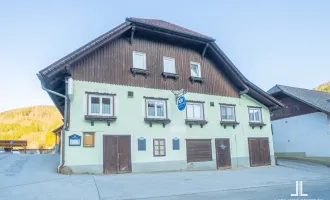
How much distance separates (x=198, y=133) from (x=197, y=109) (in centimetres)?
156

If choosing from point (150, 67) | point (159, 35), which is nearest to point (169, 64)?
point (150, 67)

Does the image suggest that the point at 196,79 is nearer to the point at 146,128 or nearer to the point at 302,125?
the point at 146,128

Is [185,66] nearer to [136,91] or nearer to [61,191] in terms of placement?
[136,91]

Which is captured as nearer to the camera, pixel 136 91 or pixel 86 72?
pixel 86 72

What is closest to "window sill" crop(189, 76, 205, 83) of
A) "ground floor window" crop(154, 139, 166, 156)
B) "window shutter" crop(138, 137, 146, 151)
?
"ground floor window" crop(154, 139, 166, 156)

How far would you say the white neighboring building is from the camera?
19.8m

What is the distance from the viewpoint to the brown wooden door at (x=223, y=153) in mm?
15906

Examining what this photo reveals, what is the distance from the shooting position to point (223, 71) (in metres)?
17.8

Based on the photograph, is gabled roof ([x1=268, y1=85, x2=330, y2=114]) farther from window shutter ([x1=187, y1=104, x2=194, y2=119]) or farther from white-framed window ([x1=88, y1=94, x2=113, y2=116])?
white-framed window ([x1=88, y1=94, x2=113, y2=116])

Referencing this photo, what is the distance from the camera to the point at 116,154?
506 inches

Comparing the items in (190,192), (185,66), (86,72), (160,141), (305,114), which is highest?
(185,66)

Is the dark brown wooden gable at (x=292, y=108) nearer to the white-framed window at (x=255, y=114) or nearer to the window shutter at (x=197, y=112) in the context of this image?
the white-framed window at (x=255, y=114)

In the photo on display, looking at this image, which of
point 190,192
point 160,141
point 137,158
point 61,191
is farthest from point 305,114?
point 61,191

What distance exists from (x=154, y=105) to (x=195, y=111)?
9.58 ft
